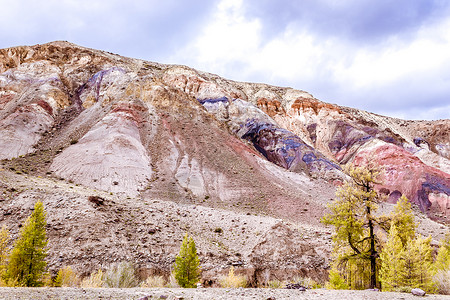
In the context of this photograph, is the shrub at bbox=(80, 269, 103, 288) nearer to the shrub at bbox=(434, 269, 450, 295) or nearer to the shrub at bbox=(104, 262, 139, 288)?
the shrub at bbox=(104, 262, 139, 288)

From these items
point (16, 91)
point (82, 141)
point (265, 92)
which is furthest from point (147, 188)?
point (265, 92)

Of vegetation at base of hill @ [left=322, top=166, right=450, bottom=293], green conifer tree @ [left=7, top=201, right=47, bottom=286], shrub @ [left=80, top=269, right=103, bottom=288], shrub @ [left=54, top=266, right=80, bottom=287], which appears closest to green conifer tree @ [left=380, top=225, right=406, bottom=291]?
vegetation at base of hill @ [left=322, top=166, right=450, bottom=293]

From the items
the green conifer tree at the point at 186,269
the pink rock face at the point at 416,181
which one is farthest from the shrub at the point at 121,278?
the pink rock face at the point at 416,181

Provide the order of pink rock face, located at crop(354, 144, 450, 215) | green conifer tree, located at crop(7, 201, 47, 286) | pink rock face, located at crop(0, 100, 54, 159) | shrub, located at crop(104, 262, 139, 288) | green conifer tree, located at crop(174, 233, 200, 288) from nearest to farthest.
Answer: green conifer tree, located at crop(7, 201, 47, 286), shrub, located at crop(104, 262, 139, 288), green conifer tree, located at crop(174, 233, 200, 288), pink rock face, located at crop(0, 100, 54, 159), pink rock face, located at crop(354, 144, 450, 215)

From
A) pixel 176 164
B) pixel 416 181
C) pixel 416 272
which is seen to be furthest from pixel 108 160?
pixel 416 181

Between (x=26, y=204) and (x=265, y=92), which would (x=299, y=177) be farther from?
(x=265, y=92)

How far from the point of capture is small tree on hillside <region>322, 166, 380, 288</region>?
14.5 metres

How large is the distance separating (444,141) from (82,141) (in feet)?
340

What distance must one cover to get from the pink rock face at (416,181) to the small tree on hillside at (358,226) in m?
Answer: 44.0

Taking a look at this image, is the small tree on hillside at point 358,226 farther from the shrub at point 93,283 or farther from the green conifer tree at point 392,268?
the shrub at point 93,283

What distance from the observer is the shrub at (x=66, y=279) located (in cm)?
1512

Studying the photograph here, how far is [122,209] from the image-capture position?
25953 mm

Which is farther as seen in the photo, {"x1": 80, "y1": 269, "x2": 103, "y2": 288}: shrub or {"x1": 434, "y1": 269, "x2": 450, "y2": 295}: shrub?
{"x1": 80, "y1": 269, "x2": 103, "y2": 288}: shrub

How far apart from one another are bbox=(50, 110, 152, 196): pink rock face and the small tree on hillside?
2767cm
